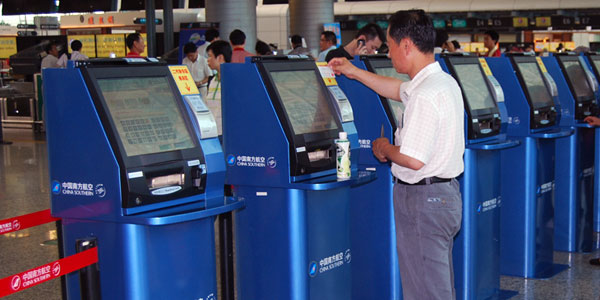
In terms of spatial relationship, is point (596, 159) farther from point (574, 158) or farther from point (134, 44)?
point (134, 44)

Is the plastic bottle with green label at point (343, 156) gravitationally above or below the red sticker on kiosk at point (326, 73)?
below

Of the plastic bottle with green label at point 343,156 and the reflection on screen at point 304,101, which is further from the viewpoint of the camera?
the reflection on screen at point 304,101

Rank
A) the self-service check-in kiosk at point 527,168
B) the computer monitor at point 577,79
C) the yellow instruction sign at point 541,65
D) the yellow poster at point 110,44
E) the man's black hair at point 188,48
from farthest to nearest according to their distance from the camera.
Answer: the yellow poster at point 110,44 < the man's black hair at point 188,48 < the computer monitor at point 577,79 < the yellow instruction sign at point 541,65 < the self-service check-in kiosk at point 527,168

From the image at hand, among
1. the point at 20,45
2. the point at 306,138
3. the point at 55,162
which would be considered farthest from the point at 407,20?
the point at 20,45

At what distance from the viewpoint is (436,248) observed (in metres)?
2.79

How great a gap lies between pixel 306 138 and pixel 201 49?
22.8 ft

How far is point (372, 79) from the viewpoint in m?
3.45

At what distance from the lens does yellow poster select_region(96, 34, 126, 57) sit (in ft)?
54.4

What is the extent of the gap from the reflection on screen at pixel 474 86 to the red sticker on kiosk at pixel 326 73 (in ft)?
3.05

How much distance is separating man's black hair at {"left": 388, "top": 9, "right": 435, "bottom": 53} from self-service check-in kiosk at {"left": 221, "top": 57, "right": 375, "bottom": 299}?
64 centimetres

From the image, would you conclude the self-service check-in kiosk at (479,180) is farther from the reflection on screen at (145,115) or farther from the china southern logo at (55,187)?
the china southern logo at (55,187)

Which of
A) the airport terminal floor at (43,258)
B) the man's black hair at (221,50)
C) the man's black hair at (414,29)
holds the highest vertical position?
the man's black hair at (221,50)

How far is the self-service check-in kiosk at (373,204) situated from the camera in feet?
12.3

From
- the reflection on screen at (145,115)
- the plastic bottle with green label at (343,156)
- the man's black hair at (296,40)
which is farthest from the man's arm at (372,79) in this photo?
the man's black hair at (296,40)
